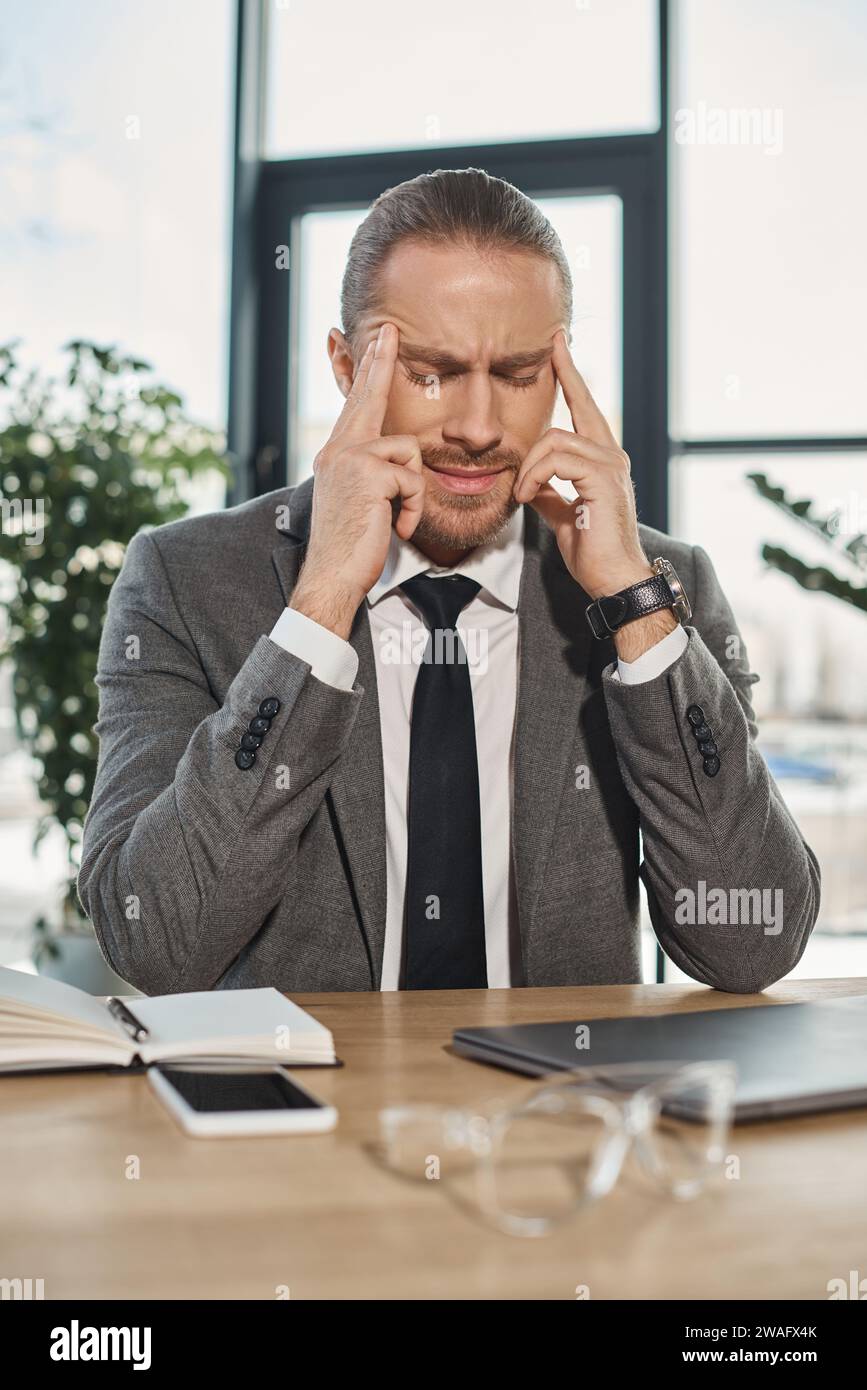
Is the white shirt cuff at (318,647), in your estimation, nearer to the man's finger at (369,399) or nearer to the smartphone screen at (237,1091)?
the man's finger at (369,399)

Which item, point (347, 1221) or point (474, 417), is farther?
point (474, 417)

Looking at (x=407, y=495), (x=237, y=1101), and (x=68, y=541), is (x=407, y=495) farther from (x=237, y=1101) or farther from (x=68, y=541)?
(x=68, y=541)

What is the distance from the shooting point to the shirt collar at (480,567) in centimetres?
168

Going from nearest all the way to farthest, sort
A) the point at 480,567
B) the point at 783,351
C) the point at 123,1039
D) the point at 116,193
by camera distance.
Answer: the point at 123,1039, the point at 480,567, the point at 783,351, the point at 116,193

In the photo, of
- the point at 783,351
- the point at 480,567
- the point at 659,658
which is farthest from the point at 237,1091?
the point at 783,351

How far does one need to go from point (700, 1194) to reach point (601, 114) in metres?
3.44

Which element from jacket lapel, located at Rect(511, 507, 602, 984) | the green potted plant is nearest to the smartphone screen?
jacket lapel, located at Rect(511, 507, 602, 984)

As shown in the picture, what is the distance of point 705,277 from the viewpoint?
11.5 feet

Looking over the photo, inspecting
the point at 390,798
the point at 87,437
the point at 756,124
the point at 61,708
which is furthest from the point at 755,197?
the point at 390,798

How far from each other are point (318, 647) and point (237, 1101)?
64 centimetres

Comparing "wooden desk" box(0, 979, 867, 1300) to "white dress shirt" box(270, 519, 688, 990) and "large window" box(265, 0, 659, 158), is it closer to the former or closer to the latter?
"white dress shirt" box(270, 519, 688, 990)

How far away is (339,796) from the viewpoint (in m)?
1.50

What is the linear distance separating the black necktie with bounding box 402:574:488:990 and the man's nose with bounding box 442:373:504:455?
29 centimetres
